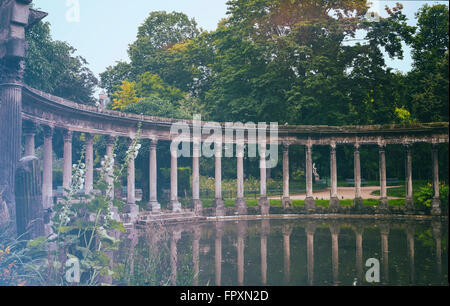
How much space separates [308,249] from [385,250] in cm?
386

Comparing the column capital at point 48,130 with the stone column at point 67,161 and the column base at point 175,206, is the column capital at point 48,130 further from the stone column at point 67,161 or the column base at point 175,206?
the column base at point 175,206

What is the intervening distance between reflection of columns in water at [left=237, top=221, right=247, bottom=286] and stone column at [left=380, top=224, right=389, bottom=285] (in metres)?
5.20

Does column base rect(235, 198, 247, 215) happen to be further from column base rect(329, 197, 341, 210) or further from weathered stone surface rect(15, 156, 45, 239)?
weathered stone surface rect(15, 156, 45, 239)

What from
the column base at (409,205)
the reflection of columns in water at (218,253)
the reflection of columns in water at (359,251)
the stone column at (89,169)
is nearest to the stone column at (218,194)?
the reflection of columns in water at (218,253)

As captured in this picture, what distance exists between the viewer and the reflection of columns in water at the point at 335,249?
15.9 meters

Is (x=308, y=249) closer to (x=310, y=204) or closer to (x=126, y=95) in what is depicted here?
(x=310, y=204)

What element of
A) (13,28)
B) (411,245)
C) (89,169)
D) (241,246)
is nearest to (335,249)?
(411,245)

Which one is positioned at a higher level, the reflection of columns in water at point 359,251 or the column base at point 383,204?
the column base at point 383,204

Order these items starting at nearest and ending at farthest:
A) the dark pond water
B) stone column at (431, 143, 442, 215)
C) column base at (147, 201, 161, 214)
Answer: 1. the dark pond water
2. column base at (147, 201, 161, 214)
3. stone column at (431, 143, 442, 215)

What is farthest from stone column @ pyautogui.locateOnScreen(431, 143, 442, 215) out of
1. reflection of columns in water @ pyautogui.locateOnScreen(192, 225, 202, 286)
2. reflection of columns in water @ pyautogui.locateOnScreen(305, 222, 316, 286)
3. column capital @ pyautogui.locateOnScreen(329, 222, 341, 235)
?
reflection of columns in water @ pyautogui.locateOnScreen(192, 225, 202, 286)

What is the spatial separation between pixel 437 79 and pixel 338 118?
43.9 feet

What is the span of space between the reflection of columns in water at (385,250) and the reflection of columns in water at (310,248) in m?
2.61

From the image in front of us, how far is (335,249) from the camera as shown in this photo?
21.8 meters

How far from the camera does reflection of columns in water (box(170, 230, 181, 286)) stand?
44.4 feet
